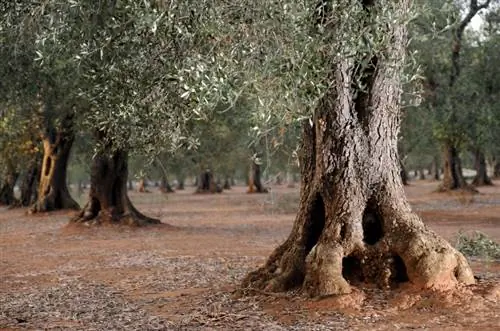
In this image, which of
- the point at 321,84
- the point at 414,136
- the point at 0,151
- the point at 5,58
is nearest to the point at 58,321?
the point at 321,84

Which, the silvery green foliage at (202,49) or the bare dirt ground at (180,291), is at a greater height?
the silvery green foliage at (202,49)

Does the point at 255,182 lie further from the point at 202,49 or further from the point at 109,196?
the point at 202,49

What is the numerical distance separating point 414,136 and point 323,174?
24.4 meters

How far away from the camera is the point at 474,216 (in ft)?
74.8

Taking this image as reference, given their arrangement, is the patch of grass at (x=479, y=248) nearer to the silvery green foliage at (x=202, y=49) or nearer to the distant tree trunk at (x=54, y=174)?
the silvery green foliage at (x=202, y=49)

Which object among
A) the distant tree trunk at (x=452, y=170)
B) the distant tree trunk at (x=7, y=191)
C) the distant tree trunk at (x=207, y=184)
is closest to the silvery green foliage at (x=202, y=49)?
→ the distant tree trunk at (x=452, y=170)

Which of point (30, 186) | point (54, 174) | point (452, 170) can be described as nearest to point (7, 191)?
point (30, 186)

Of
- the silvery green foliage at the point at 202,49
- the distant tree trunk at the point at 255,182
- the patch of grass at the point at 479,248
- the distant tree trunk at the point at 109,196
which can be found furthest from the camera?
the distant tree trunk at the point at 255,182

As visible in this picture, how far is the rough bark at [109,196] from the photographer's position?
816 inches

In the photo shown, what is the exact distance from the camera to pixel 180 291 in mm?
9766

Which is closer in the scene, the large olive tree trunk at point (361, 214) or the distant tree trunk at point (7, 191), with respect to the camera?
the large olive tree trunk at point (361, 214)

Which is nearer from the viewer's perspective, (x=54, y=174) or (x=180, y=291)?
(x=180, y=291)

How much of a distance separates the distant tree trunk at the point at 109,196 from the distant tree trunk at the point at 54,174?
627 cm

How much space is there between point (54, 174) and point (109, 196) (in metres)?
7.62
